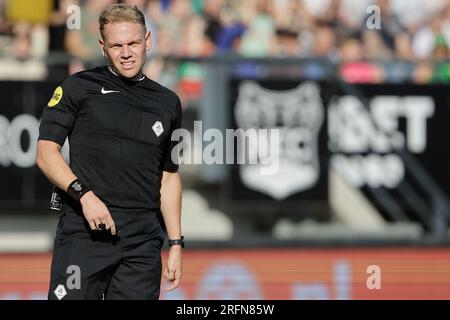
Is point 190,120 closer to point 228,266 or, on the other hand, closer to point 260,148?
point 260,148

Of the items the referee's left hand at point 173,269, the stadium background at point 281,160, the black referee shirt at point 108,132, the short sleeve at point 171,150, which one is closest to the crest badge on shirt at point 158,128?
the black referee shirt at point 108,132

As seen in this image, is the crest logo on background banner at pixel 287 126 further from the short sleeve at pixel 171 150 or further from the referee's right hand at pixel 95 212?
the referee's right hand at pixel 95 212

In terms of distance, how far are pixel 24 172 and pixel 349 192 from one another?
3349 millimetres

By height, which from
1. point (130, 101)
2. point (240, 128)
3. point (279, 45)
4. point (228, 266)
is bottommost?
point (228, 266)

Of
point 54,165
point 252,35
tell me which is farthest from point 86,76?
point 252,35

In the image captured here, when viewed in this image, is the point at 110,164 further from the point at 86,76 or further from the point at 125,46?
the point at 125,46

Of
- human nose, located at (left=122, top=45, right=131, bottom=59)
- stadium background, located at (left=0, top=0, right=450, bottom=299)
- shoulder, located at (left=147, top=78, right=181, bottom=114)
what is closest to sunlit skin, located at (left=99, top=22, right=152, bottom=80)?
human nose, located at (left=122, top=45, right=131, bottom=59)

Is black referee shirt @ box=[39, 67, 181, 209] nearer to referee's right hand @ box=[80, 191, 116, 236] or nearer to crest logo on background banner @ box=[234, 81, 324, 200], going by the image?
referee's right hand @ box=[80, 191, 116, 236]

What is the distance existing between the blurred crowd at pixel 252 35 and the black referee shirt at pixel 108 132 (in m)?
5.63

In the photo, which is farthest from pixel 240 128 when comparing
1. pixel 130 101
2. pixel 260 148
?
pixel 130 101

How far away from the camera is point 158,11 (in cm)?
1170

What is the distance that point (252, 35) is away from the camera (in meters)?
12.0

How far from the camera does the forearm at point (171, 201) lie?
18.4ft

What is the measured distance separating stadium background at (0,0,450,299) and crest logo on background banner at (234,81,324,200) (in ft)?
0.04
